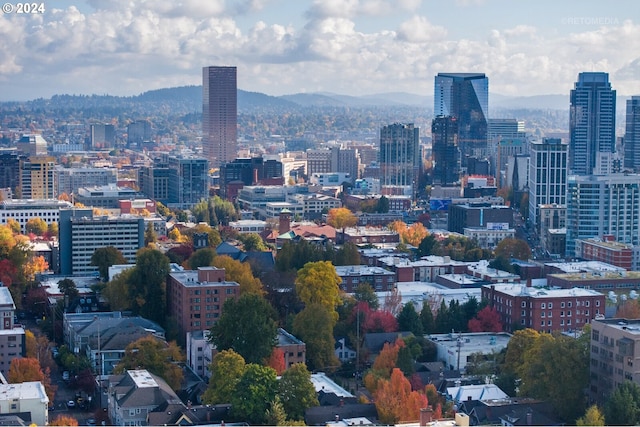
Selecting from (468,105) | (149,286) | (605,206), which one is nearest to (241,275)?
(149,286)

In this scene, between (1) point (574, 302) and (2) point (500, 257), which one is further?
(2) point (500, 257)

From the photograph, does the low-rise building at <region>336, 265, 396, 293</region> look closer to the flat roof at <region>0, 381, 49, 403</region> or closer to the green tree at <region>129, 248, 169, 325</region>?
the green tree at <region>129, 248, 169, 325</region>

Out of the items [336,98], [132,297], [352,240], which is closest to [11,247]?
[132,297]

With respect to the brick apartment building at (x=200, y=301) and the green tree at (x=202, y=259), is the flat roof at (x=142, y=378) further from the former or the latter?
the green tree at (x=202, y=259)

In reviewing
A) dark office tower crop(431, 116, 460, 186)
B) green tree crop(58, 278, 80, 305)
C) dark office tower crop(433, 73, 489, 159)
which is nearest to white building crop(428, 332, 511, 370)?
Answer: green tree crop(58, 278, 80, 305)

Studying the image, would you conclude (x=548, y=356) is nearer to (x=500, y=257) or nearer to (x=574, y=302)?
(x=574, y=302)
